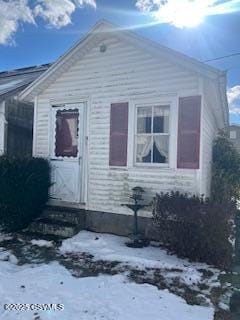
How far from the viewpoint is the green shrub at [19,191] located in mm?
7621

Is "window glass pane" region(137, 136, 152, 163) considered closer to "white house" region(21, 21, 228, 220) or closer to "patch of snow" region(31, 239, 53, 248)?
"white house" region(21, 21, 228, 220)

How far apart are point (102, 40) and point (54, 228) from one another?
15.3 feet

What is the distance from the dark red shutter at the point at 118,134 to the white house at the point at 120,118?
0.02 metres

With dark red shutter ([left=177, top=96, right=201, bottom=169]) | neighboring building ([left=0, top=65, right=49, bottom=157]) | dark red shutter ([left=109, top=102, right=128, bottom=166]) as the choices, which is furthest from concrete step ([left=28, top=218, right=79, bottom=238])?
neighboring building ([left=0, top=65, right=49, bottom=157])

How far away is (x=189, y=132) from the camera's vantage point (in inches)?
271

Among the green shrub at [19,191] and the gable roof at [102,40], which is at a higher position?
the gable roof at [102,40]

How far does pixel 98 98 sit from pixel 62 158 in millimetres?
1831

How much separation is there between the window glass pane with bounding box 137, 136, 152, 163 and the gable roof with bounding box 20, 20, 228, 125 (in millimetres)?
1792

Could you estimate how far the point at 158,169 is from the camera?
285 inches

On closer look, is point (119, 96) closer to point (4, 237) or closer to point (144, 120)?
point (144, 120)

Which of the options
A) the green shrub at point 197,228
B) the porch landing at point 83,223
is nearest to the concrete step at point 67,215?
the porch landing at point 83,223

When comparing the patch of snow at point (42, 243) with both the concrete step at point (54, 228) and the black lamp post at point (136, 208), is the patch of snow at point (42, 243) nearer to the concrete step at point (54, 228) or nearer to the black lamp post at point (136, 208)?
the concrete step at point (54, 228)

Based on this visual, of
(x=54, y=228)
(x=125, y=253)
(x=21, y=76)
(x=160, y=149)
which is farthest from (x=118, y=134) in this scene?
(x=21, y=76)

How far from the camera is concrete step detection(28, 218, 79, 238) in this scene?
7.46 meters
